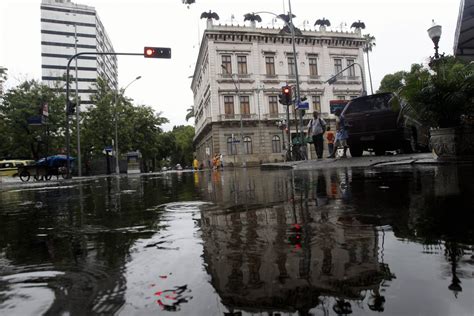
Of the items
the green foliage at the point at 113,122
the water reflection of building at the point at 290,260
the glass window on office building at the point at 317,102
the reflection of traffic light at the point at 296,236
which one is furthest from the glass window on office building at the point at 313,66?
the reflection of traffic light at the point at 296,236

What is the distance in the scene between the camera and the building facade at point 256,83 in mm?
37156

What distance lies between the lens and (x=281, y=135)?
125 feet

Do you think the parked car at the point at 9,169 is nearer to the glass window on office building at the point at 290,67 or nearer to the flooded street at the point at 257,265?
the flooded street at the point at 257,265

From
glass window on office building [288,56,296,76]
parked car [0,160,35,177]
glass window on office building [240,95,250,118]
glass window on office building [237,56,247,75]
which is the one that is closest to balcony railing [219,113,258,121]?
glass window on office building [240,95,250,118]

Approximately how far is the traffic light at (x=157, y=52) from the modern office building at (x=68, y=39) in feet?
225

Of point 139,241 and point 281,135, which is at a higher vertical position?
point 281,135

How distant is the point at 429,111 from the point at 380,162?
159 cm

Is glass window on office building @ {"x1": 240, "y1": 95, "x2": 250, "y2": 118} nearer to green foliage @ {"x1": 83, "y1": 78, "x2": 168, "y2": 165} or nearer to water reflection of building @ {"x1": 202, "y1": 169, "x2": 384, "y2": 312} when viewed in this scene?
green foliage @ {"x1": 83, "y1": 78, "x2": 168, "y2": 165}

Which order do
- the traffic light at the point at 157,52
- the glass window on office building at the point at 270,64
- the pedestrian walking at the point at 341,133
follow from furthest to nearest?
1. the glass window on office building at the point at 270,64
2. the traffic light at the point at 157,52
3. the pedestrian walking at the point at 341,133

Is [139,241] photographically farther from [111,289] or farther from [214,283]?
[214,283]

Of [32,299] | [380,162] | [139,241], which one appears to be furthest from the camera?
[380,162]

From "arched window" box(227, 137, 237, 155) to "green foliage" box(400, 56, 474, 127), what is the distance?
30.5m

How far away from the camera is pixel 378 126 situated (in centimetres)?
925

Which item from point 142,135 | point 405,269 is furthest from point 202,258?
point 142,135
